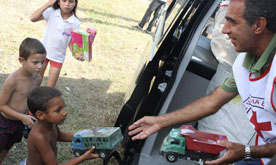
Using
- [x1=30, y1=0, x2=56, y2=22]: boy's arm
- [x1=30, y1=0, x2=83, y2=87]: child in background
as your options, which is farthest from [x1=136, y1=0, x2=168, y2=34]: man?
[x1=30, y1=0, x2=56, y2=22]: boy's arm

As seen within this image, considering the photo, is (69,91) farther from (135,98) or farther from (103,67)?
(135,98)

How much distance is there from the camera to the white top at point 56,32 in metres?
3.59

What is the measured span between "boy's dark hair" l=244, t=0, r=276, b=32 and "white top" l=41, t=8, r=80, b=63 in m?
2.26

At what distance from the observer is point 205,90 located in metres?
A: 3.54

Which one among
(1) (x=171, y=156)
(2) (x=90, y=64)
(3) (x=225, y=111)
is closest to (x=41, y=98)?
(1) (x=171, y=156)

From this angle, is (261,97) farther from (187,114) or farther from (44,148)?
(44,148)

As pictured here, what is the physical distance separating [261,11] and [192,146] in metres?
0.98

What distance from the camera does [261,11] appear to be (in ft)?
6.02

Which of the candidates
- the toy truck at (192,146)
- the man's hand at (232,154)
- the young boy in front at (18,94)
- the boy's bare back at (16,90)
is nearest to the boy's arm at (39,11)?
the young boy in front at (18,94)

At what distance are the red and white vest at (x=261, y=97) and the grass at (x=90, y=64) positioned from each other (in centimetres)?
178

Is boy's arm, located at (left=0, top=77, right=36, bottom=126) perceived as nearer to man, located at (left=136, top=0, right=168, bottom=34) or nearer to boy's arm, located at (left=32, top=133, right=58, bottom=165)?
boy's arm, located at (left=32, top=133, right=58, bottom=165)

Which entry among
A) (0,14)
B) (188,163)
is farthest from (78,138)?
(0,14)

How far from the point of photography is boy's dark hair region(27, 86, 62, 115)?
2.13 metres

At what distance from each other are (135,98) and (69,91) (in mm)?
2069
